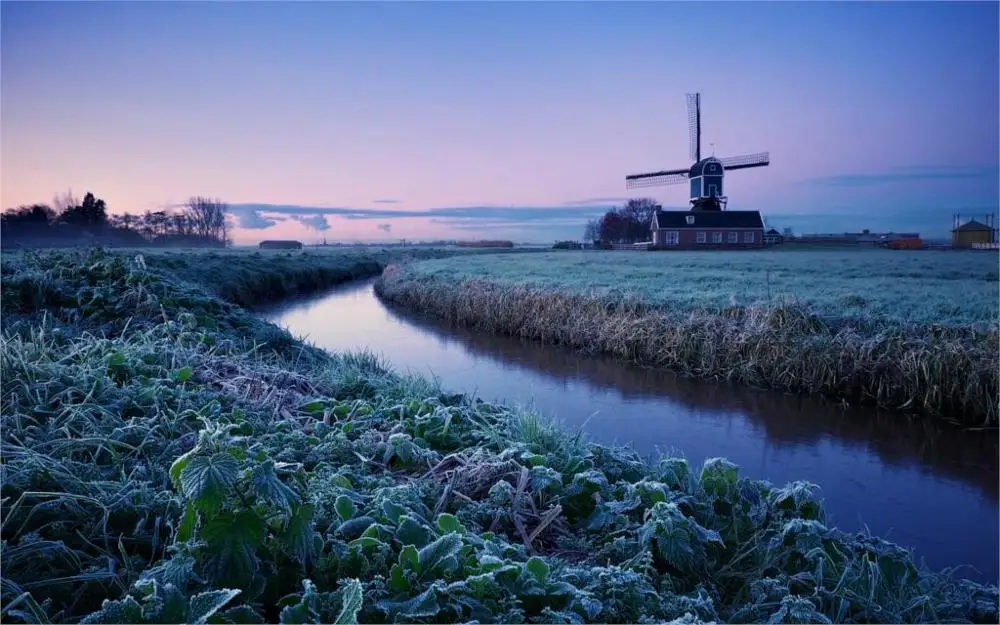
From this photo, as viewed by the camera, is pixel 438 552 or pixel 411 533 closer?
pixel 438 552

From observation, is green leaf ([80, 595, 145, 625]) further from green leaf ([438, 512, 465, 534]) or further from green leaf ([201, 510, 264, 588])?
green leaf ([438, 512, 465, 534])

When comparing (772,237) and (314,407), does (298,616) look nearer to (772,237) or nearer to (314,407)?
(314,407)

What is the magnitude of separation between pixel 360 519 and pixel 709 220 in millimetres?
60319

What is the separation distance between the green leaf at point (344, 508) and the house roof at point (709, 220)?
5866cm

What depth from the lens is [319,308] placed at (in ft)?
80.1

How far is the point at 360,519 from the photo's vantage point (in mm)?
2699

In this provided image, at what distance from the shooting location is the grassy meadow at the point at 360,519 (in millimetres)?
2166

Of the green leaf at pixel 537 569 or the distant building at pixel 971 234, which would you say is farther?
the distant building at pixel 971 234

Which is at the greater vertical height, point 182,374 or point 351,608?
point 182,374

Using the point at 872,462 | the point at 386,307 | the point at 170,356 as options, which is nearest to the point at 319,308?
the point at 386,307

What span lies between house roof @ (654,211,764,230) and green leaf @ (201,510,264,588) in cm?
5928

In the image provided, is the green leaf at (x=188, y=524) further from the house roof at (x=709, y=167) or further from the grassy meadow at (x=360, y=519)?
the house roof at (x=709, y=167)

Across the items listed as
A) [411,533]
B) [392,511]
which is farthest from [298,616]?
[392,511]

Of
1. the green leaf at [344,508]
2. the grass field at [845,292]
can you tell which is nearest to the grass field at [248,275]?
the grass field at [845,292]
